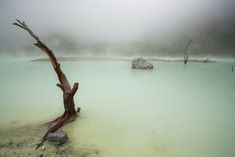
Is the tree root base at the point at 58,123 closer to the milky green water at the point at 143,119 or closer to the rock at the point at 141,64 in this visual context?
the milky green water at the point at 143,119

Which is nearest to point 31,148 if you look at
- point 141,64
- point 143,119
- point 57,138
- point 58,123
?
point 57,138

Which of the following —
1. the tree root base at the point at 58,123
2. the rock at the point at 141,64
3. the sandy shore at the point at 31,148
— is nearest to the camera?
the sandy shore at the point at 31,148

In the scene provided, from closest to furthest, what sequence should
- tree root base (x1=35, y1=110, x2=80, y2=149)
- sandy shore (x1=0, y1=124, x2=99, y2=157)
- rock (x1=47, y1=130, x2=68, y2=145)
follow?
sandy shore (x1=0, y1=124, x2=99, y2=157)
rock (x1=47, y1=130, x2=68, y2=145)
tree root base (x1=35, y1=110, x2=80, y2=149)

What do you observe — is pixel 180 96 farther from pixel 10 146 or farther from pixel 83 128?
pixel 10 146

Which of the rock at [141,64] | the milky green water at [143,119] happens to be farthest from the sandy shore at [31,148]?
the rock at [141,64]

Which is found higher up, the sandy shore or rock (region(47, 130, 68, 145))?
rock (region(47, 130, 68, 145))

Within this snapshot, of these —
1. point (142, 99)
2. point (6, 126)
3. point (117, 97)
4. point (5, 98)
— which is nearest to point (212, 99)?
point (142, 99)

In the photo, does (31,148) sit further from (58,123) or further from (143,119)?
(143,119)

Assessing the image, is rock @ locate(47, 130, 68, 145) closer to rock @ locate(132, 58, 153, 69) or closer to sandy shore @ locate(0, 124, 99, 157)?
sandy shore @ locate(0, 124, 99, 157)

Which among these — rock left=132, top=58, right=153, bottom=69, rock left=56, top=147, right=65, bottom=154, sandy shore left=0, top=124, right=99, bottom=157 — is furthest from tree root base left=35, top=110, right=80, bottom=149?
rock left=132, top=58, right=153, bottom=69

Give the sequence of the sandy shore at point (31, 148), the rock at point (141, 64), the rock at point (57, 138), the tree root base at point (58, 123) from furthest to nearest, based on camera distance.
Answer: the rock at point (141, 64)
the tree root base at point (58, 123)
the rock at point (57, 138)
the sandy shore at point (31, 148)

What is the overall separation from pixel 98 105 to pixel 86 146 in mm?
4444

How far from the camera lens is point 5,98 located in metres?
11.5

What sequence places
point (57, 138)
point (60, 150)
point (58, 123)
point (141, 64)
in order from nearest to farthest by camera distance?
point (60, 150) → point (57, 138) → point (58, 123) → point (141, 64)
